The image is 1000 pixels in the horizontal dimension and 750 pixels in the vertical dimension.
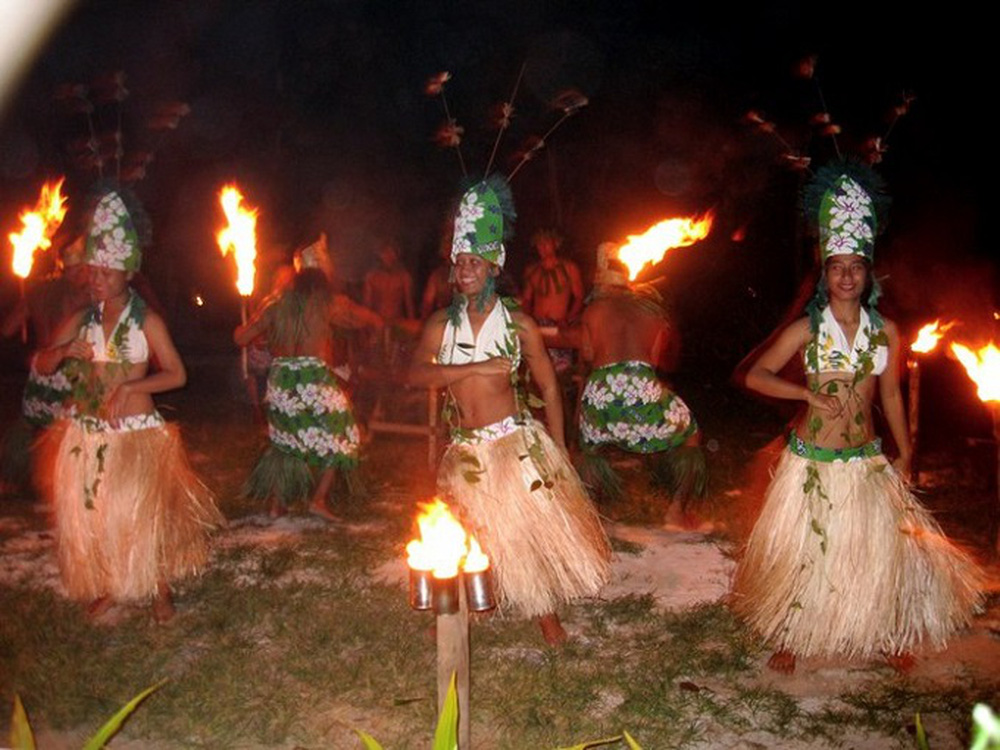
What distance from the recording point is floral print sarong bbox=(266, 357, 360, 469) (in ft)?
18.7

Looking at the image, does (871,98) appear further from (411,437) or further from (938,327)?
(411,437)

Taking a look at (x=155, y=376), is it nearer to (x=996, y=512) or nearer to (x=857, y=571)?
(x=857, y=571)

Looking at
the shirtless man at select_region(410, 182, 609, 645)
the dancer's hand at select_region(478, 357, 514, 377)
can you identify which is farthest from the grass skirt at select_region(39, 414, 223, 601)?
the dancer's hand at select_region(478, 357, 514, 377)

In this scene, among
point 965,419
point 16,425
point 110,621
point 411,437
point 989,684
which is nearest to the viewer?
point 989,684

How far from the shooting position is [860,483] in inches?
137

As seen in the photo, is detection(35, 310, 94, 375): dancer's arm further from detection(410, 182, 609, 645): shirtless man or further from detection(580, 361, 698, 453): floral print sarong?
detection(580, 361, 698, 453): floral print sarong

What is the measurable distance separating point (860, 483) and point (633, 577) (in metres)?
1.52

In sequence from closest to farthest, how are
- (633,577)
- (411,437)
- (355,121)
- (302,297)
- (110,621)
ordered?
(110,621) → (633,577) → (302,297) → (411,437) → (355,121)

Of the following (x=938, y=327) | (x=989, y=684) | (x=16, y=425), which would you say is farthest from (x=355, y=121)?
(x=989, y=684)

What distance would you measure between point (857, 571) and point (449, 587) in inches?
68.0

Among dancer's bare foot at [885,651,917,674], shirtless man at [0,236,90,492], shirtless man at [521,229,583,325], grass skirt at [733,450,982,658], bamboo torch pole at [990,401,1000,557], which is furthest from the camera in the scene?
shirtless man at [521,229,583,325]

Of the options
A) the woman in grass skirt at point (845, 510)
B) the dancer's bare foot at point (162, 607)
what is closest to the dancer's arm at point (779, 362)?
the woman in grass skirt at point (845, 510)

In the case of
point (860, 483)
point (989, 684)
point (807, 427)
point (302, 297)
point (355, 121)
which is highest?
point (355, 121)

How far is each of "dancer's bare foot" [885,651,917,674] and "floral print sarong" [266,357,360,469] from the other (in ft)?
11.2
